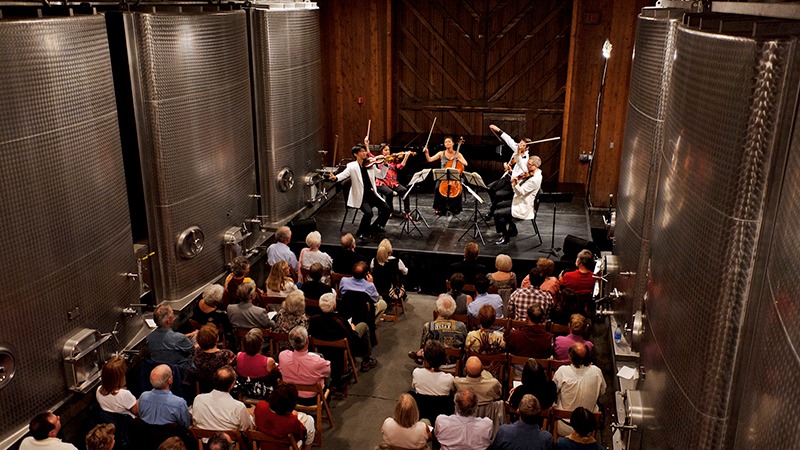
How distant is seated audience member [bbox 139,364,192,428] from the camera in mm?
5625

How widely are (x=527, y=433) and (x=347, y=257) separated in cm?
418

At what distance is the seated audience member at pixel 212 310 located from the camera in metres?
7.15

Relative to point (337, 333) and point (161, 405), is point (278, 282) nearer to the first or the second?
point (337, 333)

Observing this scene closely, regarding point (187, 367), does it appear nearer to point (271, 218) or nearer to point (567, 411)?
point (567, 411)

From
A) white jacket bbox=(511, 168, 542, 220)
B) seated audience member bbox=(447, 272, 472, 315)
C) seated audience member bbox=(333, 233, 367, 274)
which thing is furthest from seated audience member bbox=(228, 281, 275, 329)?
white jacket bbox=(511, 168, 542, 220)

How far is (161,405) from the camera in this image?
564 centimetres

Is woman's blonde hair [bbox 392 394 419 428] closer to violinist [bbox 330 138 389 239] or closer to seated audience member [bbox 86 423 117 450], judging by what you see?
seated audience member [bbox 86 423 117 450]

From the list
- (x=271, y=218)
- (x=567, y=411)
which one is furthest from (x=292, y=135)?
(x=567, y=411)

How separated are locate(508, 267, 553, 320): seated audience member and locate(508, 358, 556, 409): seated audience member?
Result: 151 cm

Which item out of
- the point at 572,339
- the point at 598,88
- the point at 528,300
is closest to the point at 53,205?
the point at 528,300

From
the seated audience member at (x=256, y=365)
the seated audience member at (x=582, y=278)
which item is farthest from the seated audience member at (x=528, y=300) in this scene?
the seated audience member at (x=256, y=365)

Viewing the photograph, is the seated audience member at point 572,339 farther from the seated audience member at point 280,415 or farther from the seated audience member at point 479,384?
the seated audience member at point 280,415

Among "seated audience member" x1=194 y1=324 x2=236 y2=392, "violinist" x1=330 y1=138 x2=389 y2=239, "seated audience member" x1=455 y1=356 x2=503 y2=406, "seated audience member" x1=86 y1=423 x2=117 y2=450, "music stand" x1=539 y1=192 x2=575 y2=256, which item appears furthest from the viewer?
"violinist" x1=330 y1=138 x2=389 y2=239

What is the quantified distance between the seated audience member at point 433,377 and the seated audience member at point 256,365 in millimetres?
1383
